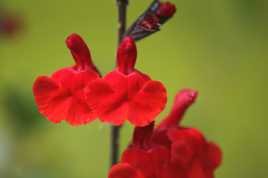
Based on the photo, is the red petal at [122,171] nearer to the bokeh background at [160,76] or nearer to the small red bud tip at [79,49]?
the bokeh background at [160,76]

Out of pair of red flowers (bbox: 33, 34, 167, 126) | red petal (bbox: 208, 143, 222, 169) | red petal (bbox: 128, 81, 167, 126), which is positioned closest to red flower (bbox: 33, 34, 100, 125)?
pair of red flowers (bbox: 33, 34, 167, 126)

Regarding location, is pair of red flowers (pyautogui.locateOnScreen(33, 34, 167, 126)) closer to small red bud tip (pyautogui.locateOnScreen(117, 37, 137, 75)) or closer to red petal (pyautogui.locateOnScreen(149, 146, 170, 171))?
small red bud tip (pyautogui.locateOnScreen(117, 37, 137, 75))

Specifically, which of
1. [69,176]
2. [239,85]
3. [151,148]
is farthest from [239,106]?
[151,148]

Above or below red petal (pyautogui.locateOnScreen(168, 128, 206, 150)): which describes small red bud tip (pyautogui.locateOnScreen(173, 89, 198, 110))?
above

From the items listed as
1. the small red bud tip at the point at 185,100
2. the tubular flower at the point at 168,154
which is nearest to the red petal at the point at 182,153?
the tubular flower at the point at 168,154

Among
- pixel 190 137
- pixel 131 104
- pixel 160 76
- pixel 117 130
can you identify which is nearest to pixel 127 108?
pixel 131 104

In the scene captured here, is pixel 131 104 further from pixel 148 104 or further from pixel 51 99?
pixel 51 99
